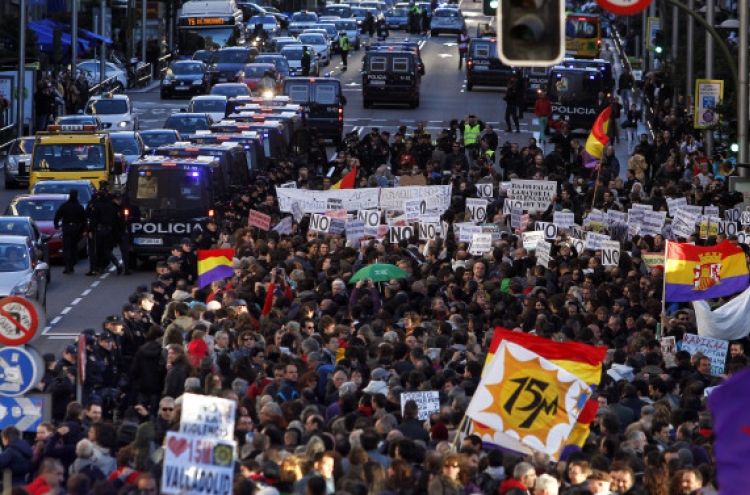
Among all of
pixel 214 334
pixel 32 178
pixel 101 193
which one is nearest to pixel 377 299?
pixel 214 334

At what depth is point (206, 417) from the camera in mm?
12859

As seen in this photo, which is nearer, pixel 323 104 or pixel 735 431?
pixel 735 431

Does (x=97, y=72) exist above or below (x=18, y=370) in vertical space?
above

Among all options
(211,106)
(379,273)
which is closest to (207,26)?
(211,106)

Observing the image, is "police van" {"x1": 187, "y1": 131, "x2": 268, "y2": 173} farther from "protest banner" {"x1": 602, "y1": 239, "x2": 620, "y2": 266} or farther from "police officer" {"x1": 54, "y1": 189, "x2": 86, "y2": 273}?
"protest banner" {"x1": 602, "y1": 239, "x2": 620, "y2": 266}

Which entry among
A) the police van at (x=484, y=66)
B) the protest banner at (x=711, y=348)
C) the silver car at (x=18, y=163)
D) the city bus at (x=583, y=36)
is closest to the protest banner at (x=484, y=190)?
the protest banner at (x=711, y=348)

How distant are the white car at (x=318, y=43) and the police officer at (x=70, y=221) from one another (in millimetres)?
38244

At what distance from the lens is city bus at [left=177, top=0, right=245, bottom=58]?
226 feet

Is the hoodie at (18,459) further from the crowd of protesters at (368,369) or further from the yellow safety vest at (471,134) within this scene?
the yellow safety vest at (471,134)

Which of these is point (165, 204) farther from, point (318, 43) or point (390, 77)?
point (318, 43)

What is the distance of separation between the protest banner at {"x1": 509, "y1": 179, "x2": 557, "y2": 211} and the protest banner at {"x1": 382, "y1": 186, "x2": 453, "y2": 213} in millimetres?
1408

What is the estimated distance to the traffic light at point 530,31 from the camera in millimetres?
11688

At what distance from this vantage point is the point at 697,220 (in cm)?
2686

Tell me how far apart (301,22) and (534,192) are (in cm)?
5047
